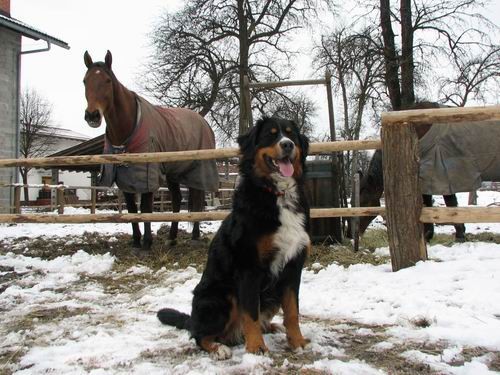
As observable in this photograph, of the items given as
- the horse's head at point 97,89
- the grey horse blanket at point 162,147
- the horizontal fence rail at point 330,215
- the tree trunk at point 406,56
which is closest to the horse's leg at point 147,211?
the grey horse blanket at point 162,147

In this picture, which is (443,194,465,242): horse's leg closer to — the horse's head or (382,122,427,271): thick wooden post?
(382,122,427,271): thick wooden post

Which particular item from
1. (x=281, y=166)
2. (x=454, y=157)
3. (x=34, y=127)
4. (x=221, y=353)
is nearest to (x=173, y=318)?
(x=221, y=353)

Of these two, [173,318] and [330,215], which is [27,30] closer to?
[330,215]

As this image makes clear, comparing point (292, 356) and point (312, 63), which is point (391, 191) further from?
point (312, 63)

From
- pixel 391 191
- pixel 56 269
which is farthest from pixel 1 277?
pixel 391 191

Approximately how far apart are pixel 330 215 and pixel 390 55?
11523 mm

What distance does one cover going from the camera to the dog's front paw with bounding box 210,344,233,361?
2.76 meters

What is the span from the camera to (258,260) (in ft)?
9.41

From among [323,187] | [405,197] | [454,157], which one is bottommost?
[405,197]

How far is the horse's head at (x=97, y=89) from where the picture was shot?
19.5 ft

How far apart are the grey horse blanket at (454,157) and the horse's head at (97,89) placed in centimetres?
443

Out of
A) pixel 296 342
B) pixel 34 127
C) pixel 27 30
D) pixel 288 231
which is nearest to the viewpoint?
pixel 296 342

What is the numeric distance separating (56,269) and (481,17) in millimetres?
15286

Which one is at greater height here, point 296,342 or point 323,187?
point 323,187
